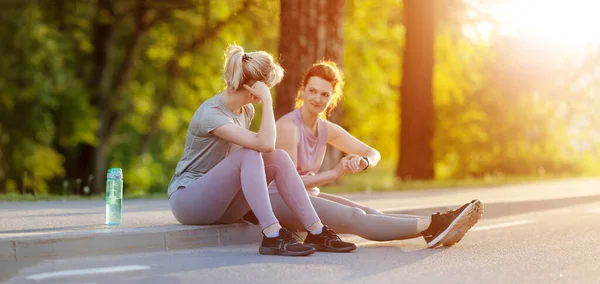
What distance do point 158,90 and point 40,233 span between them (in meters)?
21.4

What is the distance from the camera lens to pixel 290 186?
26.7 ft

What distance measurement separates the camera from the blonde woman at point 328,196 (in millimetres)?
8484

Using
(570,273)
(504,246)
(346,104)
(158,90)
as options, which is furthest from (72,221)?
(346,104)

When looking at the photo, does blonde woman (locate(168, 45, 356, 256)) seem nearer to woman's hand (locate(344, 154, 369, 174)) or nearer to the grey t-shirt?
the grey t-shirt

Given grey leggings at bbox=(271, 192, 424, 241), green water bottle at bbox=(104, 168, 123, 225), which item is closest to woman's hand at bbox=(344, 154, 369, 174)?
grey leggings at bbox=(271, 192, 424, 241)

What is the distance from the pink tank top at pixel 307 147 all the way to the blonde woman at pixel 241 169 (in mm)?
536

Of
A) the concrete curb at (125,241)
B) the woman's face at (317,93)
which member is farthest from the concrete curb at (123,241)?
the woman's face at (317,93)

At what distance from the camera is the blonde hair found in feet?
27.1

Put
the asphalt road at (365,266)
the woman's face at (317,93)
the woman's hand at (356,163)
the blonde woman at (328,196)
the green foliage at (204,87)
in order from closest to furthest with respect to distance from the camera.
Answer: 1. the asphalt road at (365,266)
2. the blonde woman at (328,196)
3. the woman's hand at (356,163)
4. the woman's face at (317,93)
5. the green foliage at (204,87)

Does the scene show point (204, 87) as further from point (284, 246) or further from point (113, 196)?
point (284, 246)

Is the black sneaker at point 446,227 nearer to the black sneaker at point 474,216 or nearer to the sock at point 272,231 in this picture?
the black sneaker at point 474,216

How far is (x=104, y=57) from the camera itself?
87.4ft

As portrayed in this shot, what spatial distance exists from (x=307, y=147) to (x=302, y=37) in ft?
23.5

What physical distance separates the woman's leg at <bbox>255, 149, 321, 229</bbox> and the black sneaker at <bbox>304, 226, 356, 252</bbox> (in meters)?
0.10
